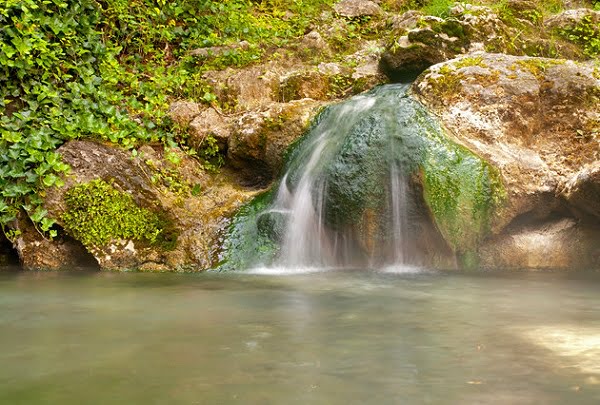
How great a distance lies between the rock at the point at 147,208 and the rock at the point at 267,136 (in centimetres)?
62

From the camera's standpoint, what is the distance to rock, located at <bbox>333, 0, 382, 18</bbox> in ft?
34.1

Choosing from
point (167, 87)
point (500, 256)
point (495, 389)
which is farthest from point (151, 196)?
point (495, 389)

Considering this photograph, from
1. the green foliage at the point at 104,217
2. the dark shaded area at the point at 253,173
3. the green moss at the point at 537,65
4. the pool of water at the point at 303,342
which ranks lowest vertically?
A: the pool of water at the point at 303,342

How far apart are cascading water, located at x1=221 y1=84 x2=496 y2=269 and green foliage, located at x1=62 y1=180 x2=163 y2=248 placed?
919 mm

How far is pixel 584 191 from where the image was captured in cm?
599

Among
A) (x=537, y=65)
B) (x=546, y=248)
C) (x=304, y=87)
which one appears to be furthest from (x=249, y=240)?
(x=537, y=65)

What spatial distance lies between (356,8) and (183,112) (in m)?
4.07

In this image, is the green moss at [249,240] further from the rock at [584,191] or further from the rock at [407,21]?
the rock at [407,21]

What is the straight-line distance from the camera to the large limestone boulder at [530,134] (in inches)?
254

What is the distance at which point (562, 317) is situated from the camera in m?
4.01

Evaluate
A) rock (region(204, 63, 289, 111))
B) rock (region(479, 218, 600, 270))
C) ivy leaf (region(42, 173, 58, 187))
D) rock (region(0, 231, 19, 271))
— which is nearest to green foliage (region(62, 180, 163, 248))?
ivy leaf (region(42, 173, 58, 187))

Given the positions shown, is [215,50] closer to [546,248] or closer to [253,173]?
[253,173]

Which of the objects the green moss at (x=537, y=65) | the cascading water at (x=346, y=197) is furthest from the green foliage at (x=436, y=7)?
the cascading water at (x=346, y=197)

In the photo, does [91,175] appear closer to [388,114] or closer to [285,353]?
[388,114]
